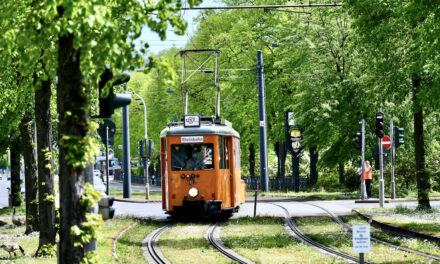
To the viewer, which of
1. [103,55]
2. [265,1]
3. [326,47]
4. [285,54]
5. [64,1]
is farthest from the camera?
[265,1]

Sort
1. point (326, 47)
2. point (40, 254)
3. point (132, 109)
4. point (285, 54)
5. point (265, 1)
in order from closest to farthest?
point (40, 254)
point (326, 47)
point (285, 54)
point (265, 1)
point (132, 109)

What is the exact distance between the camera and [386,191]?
3622 centimetres

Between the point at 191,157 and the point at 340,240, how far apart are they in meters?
6.26

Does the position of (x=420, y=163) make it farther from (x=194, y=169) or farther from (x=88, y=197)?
(x=88, y=197)

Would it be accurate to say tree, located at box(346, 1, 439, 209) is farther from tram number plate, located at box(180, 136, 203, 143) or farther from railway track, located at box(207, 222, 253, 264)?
railway track, located at box(207, 222, 253, 264)

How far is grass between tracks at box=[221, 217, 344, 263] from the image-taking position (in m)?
13.5

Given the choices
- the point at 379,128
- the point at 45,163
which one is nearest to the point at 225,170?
the point at 379,128

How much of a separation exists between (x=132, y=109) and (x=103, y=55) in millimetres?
63674

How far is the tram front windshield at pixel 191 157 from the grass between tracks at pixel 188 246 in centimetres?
175

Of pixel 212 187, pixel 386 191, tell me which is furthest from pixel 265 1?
pixel 212 187

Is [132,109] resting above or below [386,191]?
above

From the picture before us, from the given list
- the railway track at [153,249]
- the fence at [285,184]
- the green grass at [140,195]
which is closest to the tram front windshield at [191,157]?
the railway track at [153,249]

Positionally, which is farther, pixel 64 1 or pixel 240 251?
pixel 240 251

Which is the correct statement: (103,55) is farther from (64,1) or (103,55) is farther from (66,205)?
(66,205)
